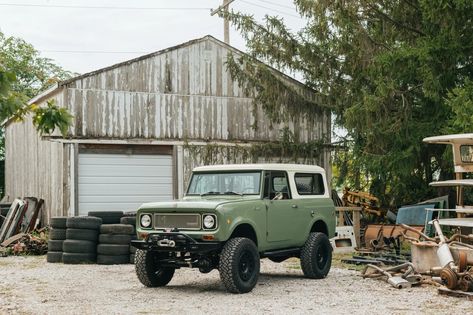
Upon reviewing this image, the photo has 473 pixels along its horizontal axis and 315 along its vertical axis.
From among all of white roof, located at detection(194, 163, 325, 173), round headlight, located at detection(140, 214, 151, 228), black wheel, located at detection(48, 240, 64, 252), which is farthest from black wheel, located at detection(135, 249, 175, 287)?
black wheel, located at detection(48, 240, 64, 252)

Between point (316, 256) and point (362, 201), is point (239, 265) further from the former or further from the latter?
point (362, 201)

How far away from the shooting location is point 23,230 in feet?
73.8

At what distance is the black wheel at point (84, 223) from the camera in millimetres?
16992

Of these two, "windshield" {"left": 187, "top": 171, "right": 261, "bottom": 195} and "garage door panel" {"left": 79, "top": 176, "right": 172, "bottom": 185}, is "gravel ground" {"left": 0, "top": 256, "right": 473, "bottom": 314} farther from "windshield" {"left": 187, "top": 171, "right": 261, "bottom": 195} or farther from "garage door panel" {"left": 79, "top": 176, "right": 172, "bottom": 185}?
"garage door panel" {"left": 79, "top": 176, "right": 172, "bottom": 185}

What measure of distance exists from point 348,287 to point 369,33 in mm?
11718

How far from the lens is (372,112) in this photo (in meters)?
20.7

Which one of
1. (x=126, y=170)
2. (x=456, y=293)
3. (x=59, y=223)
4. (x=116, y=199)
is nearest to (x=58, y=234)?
(x=59, y=223)

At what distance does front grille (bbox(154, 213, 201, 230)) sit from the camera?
11797 millimetres

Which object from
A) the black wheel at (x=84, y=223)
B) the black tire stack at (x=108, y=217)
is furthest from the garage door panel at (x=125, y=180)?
the black wheel at (x=84, y=223)

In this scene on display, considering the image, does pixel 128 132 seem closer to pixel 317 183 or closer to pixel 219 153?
A: pixel 219 153

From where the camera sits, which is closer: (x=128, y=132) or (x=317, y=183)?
(x=317, y=183)

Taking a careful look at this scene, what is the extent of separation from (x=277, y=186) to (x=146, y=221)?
2.52 meters

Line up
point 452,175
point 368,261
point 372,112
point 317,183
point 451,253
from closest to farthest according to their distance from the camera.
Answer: point 451,253
point 317,183
point 368,261
point 372,112
point 452,175

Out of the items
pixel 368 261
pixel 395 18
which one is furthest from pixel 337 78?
pixel 368 261
